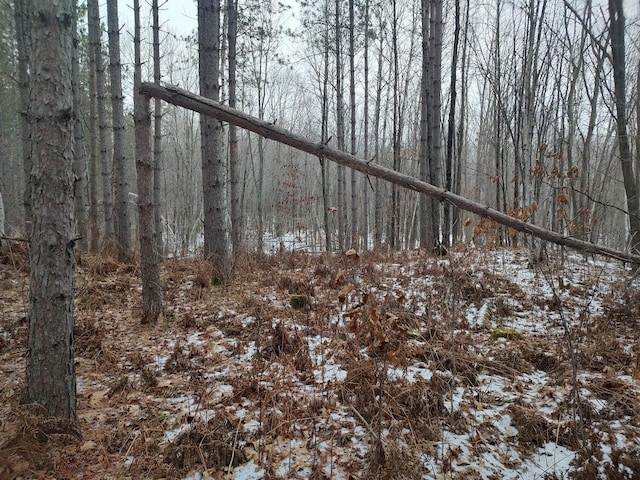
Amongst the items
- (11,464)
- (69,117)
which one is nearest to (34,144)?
(69,117)

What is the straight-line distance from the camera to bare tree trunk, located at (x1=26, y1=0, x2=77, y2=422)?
7.68 feet

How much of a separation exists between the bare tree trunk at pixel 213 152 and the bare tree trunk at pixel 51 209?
11.7 ft

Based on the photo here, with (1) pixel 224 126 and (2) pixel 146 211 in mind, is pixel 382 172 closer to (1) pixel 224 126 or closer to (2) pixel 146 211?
(2) pixel 146 211

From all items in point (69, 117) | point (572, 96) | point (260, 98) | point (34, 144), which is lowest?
point (34, 144)

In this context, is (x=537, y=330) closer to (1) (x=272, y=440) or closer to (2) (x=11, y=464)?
(1) (x=272, y=440)

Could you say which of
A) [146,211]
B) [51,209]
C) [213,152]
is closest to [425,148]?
[213,152]

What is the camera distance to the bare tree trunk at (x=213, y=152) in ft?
20.2

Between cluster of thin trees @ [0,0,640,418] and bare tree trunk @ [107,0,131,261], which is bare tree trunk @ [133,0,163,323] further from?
bare tree trunk @ [107,0,131,261]

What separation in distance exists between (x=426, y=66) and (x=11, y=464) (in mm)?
10767

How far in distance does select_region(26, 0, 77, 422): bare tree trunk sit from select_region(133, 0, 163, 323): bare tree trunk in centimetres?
167

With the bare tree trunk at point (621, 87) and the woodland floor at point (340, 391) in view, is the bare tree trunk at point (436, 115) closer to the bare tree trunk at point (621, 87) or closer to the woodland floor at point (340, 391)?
the bare tree trunk at point (621, 87)

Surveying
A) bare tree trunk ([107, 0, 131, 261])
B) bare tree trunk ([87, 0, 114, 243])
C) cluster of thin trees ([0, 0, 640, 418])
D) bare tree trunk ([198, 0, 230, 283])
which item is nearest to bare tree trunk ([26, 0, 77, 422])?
cluster of thin trees ([0, 0, 640, 418])

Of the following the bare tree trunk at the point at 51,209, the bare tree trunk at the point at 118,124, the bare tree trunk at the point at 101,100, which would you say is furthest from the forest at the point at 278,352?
the bare tree trunk at the point at 101,100

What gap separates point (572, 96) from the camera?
10.0 meters
